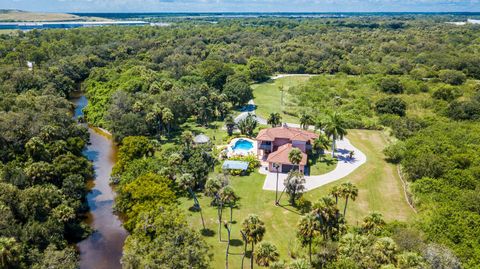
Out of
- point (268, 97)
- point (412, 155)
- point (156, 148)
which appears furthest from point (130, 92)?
point (412, 155)

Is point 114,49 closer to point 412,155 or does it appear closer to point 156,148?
point 156,148

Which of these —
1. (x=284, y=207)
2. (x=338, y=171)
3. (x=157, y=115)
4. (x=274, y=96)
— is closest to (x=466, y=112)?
(x=338, y=171)

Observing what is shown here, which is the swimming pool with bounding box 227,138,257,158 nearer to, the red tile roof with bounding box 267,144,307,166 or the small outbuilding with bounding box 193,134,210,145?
the small outbuilding with bounding box 193,134,210,145

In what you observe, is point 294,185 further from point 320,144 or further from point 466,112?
point 466,112

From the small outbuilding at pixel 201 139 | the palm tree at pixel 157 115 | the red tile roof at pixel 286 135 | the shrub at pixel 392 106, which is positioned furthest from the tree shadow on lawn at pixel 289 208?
the shrub at pixel 392 106

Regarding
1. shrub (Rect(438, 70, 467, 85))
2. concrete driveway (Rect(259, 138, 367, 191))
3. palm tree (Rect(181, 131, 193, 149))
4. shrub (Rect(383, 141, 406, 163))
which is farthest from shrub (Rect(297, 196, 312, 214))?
shrub (Rect(438, 70, 467, 85))
